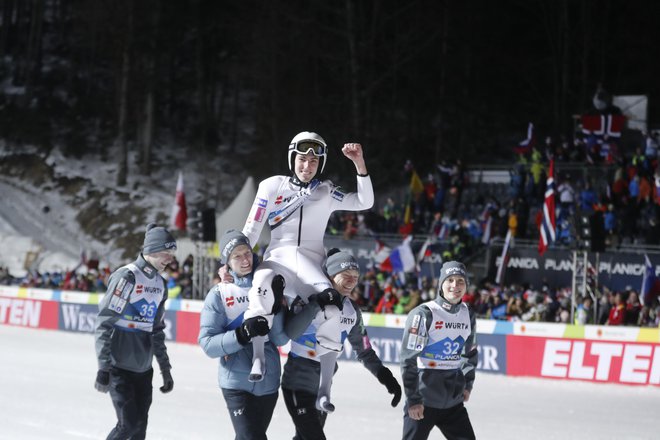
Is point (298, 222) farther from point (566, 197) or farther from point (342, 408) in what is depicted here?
point (566, 197)

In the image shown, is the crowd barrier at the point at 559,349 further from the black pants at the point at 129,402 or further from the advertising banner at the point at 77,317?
the black pants at the point at 129,402

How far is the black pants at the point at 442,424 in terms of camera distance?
720 centimetres

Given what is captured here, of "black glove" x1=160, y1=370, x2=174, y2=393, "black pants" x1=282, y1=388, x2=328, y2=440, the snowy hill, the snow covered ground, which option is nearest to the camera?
"black pants" x1=282, y1=388, x2=328, y2=440

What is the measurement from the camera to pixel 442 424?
7.31 m

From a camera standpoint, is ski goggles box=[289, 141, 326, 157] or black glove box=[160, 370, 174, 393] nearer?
ski goggles box=[289, 141, 326, 157]

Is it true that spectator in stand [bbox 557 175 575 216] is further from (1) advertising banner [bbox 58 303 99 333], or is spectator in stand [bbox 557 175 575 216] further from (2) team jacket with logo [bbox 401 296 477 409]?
(2) team jacket with logo [bbox 401 296 477 409]

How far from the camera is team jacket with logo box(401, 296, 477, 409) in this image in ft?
23.7

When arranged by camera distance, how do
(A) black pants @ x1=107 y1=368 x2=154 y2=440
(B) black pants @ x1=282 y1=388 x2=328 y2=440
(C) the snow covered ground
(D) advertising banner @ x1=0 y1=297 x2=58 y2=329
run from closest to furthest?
(B) black pants @ x1=282 y1=388 x2=328 y2=440 < (A) black pants @ x1=107 y1=368 x2=154 y2=440 < (C) the snow covered ground < (D) advertising banner @ x1=0 y1=297 x2=58 y2=329

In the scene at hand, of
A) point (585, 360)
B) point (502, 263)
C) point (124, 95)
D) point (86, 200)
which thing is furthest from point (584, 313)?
point (124, 95)

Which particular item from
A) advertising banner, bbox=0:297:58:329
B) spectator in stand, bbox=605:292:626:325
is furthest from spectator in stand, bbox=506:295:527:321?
advertising banner, bbox=0:297:58:329

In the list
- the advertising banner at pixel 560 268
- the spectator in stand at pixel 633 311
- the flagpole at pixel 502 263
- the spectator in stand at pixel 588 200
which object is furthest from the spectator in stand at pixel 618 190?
the spectator in stand at pixel 633 311

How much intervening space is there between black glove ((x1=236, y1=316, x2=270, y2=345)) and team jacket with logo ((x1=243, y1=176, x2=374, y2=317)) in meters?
0.67

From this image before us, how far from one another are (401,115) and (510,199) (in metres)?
18.6

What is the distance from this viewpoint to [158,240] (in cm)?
767
